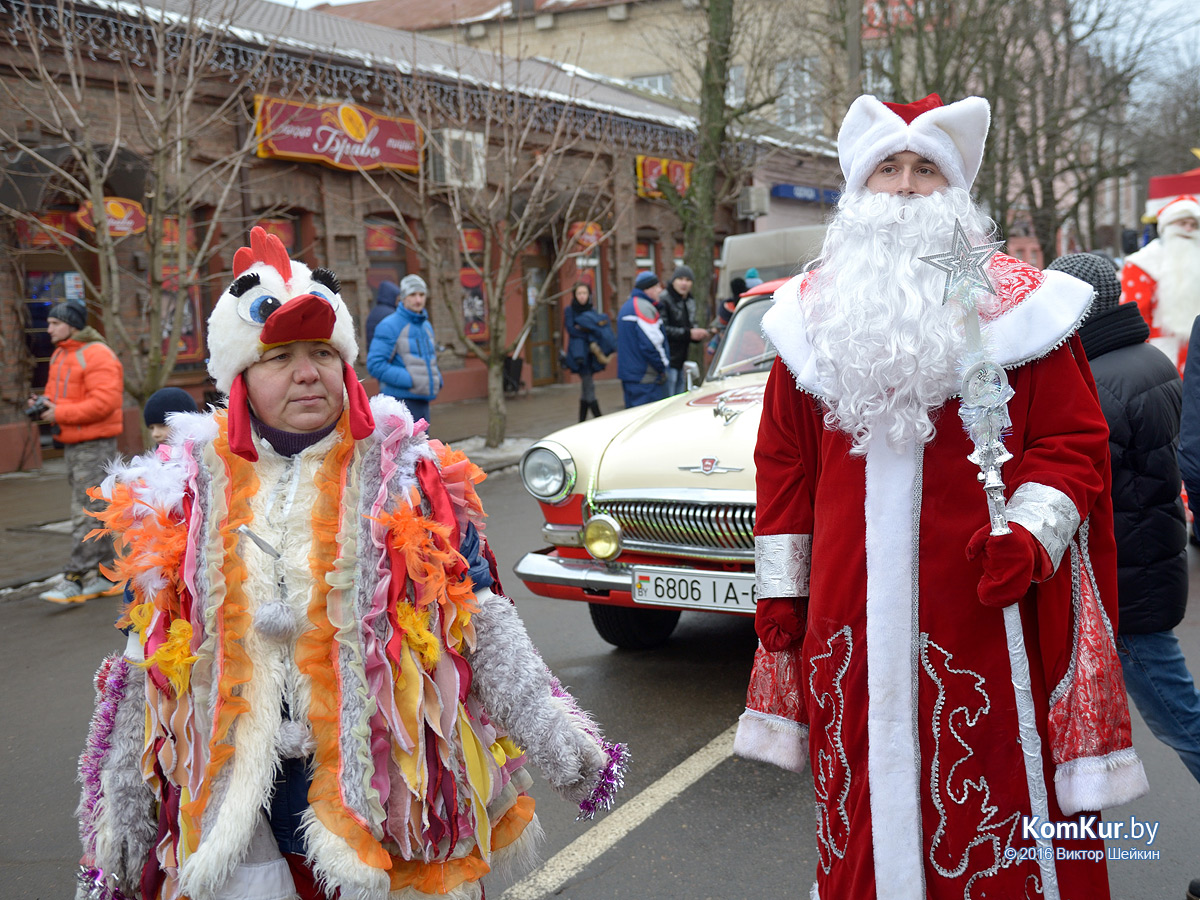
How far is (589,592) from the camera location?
4.67 metres

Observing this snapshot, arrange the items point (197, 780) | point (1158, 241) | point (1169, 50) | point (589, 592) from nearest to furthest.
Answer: point (197, 780)
point (589, 592)
point (1158, 241)
point (1169, 50)

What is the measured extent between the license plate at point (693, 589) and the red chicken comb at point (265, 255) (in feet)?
7.56

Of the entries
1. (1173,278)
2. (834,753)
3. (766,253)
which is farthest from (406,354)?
(766,253)

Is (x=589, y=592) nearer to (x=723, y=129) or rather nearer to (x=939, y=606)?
(x=939, y=606)

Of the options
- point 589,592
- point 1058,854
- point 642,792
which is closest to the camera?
point 1058,854

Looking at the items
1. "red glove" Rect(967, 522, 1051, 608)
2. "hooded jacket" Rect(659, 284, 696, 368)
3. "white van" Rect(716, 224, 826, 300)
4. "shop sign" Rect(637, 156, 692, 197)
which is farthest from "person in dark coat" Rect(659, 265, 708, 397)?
"red glove" Rect(967, 522, 1051, 608)

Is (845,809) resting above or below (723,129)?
below

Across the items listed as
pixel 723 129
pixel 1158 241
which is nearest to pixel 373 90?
pixel 723 129

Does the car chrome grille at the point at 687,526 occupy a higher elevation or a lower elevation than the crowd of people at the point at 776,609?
lower

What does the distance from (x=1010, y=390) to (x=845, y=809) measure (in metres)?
0.87

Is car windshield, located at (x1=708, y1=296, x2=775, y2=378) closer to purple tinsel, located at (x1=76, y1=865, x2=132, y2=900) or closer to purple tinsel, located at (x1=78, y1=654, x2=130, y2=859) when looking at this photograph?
purple tinsel, located at (x1=78, y1=654, x2=130, y2=859)

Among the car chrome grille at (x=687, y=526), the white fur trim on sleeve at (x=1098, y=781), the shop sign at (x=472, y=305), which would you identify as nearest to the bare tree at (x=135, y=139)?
the shop sign at (x=472, y=305)

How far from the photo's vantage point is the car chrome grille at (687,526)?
4.25 m

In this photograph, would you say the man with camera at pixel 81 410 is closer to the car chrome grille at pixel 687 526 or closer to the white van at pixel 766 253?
the car chrome grille at pixel 687 526
